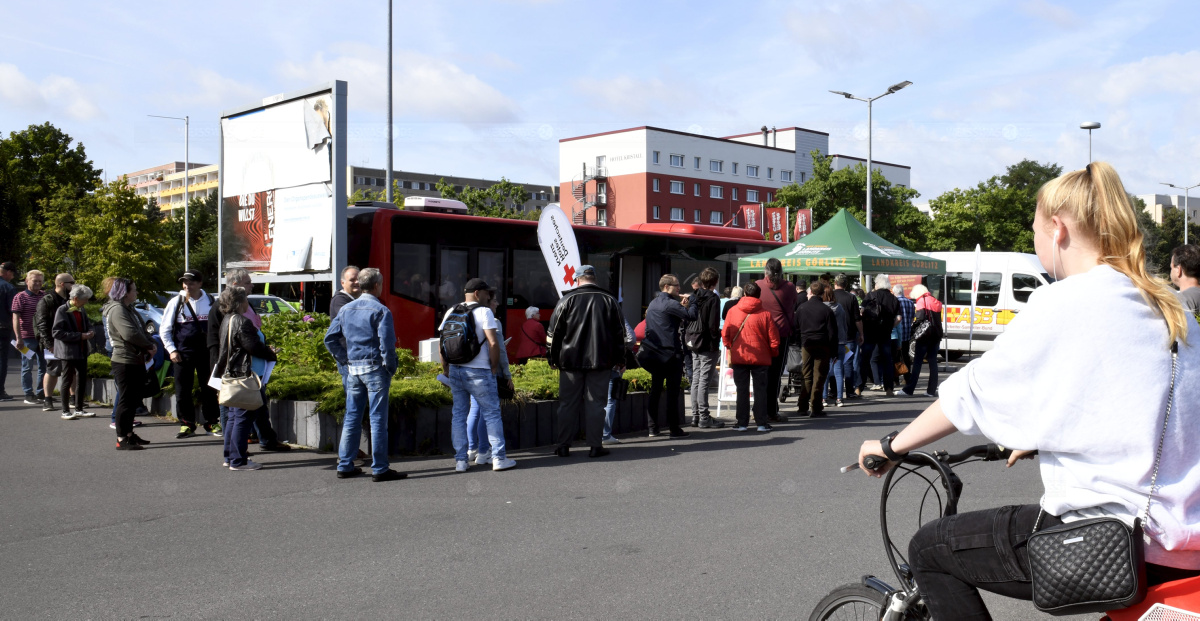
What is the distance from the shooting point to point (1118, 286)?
2037 millimetres

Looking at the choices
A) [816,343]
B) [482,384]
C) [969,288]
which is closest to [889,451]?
[482,384]

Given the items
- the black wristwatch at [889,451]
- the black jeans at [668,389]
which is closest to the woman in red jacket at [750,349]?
the black jeans at [668,389]

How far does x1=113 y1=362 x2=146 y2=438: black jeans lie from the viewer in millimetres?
9078

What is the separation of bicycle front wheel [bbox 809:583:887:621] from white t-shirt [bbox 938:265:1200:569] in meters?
0.68

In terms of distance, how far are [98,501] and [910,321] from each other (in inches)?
467

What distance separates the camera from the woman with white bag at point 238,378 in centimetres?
809

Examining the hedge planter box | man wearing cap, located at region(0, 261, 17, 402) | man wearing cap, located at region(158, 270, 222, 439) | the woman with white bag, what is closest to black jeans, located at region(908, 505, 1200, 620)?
the woman with white bag

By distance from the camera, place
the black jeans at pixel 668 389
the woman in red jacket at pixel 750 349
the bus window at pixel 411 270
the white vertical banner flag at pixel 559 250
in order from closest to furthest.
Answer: the black jeans at pixel 668 389, the woman in red jacket at pixel 750 349, the white vertical banner flag at pixel 559 250, the bus window at pixel 411 270

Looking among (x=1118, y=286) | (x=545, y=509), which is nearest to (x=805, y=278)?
(x=545, y=509)

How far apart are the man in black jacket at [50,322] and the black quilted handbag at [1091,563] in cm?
1202

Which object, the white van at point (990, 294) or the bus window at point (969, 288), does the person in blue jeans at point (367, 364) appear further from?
the bus window at point (969, 288)

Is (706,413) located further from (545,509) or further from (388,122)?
(388,122)

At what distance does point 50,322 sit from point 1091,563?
42.3ft

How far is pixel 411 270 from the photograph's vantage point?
52.9 feet
